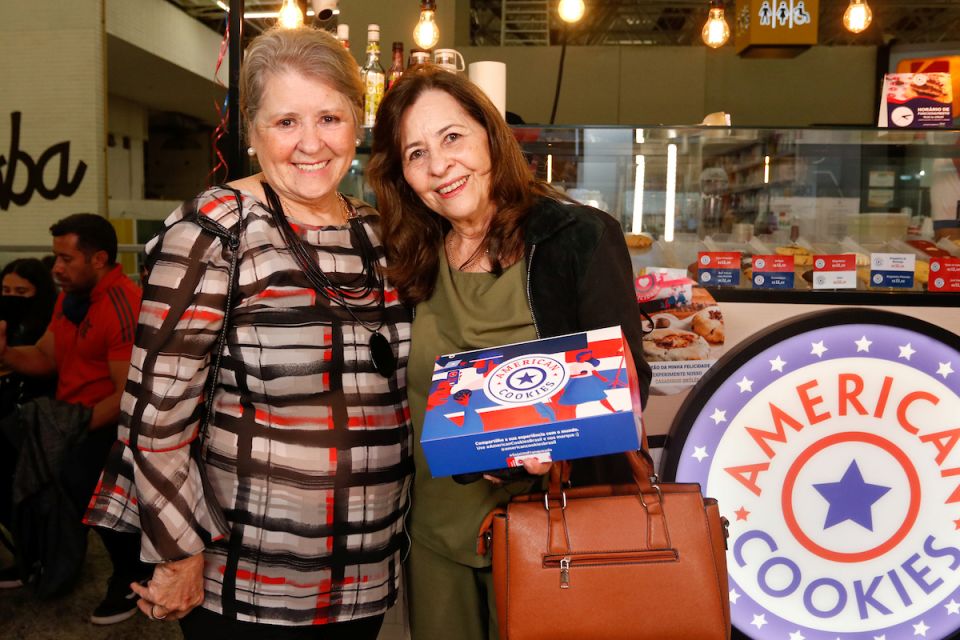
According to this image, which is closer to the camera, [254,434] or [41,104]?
[254,434]

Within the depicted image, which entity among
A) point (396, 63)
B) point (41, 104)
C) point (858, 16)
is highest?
point (858, 16)

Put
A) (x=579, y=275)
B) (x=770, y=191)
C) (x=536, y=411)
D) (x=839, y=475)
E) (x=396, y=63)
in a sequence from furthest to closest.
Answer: (x=396, y=63) < (x=770, y=191) < (x=839, y=475) < (x=579, y=275) < (x=536, y=411)

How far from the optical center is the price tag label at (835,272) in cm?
234

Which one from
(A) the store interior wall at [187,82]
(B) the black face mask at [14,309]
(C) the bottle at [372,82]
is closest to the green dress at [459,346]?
(C) the bottle at [372,82]

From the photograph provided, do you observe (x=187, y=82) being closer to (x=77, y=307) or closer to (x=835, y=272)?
(x=77, y=307)

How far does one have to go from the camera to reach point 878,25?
1250 cm

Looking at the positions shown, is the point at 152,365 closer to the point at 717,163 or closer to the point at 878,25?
the point at 717,163

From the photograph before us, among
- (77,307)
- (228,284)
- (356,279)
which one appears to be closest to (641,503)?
(356,279)

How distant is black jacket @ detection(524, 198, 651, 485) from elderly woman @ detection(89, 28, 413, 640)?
30cm

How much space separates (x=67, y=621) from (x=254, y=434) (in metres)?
2.21

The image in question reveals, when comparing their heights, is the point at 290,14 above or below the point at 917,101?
above

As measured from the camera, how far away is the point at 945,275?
7.60 feet

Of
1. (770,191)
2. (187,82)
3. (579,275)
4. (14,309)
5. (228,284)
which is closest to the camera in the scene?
(228,284)

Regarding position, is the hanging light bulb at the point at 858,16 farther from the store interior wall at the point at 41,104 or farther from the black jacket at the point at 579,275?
the store interior wall at the point at 41,104
